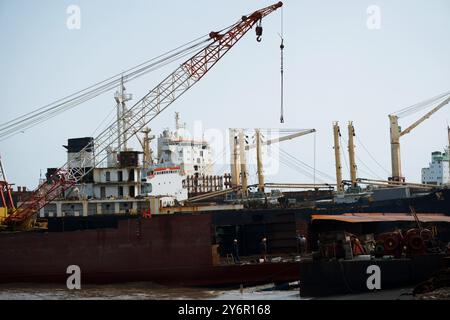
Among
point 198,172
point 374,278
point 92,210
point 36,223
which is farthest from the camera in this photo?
point 198,172

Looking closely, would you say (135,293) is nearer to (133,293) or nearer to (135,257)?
(133,293)

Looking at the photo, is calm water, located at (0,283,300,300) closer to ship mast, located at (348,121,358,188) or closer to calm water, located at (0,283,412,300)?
calm water, located at (0,283,412,300)

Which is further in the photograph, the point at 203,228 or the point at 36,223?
the point at 36,223

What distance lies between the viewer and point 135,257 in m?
31.9

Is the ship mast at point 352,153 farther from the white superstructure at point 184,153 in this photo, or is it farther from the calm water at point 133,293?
the calm water at point 133,293

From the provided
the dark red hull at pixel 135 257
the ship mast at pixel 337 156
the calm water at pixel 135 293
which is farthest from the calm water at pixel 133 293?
the ship mast at pixel 337 156

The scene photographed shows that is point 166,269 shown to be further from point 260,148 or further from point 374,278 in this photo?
point 260,148

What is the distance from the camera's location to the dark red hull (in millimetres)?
30688

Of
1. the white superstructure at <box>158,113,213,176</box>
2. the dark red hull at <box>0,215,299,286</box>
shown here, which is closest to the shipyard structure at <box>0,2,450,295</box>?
the dark red hull at <box>0,215,299,286</box>

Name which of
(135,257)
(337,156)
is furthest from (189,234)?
(337,156)

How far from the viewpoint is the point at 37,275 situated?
110 ft

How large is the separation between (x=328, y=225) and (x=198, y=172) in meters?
42.1
